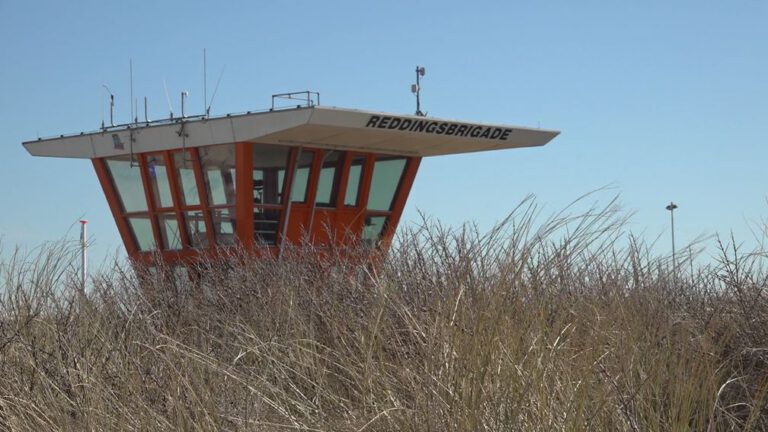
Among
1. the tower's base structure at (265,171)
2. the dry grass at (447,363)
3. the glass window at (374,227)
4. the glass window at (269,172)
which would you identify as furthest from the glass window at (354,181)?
the dry grass at (447,363)

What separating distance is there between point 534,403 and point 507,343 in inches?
14.9

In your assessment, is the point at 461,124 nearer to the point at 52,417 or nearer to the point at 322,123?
the point at 322,123

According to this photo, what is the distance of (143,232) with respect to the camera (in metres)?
28.7

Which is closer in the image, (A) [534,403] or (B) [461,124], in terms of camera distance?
(A) [534,403]

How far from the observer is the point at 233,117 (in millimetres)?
25688

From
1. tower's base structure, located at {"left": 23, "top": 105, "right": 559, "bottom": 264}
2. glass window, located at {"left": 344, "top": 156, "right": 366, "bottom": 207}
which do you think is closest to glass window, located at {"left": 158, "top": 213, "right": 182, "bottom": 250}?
tower's base structure, located at {"left": 23, "top": 105, "right": 559, "bottom": 264}

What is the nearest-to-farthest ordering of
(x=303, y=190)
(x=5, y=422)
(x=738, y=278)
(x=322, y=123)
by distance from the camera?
1. (x=5, y=422)
2. (x=738, y=278)
3. (x=322, y=123)
4. (x=303, y=190)

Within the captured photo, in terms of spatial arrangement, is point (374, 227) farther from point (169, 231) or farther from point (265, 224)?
point (169, 231)

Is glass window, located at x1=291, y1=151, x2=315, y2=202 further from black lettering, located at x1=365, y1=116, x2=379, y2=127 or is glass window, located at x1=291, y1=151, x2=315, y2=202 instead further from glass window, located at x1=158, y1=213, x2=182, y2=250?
glass window, located at x1=158, y1=213, x2=182, y2=250

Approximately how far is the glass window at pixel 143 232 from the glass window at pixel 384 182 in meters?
5.60

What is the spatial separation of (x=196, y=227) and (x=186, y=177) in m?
1.23

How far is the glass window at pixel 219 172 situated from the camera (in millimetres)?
26266

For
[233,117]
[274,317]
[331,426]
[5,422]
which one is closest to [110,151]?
[233,117]

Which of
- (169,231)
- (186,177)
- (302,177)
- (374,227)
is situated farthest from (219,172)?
(374,227)
